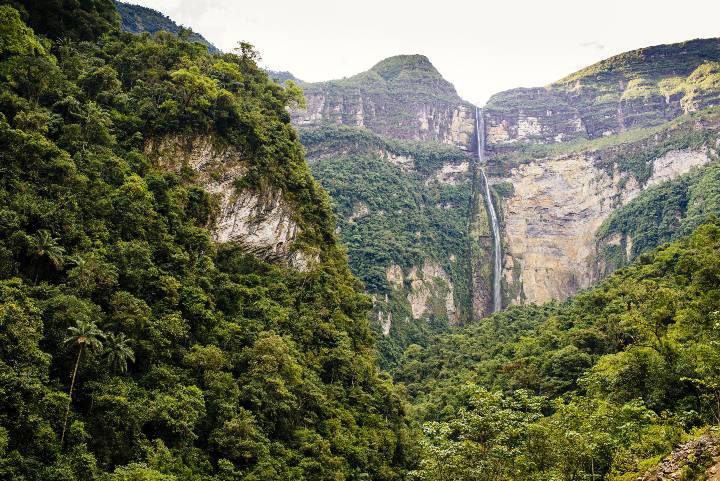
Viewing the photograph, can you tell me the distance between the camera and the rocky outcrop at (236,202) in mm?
41375

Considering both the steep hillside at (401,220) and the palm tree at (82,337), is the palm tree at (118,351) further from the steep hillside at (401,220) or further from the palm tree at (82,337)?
the steep hillside at (401,220)

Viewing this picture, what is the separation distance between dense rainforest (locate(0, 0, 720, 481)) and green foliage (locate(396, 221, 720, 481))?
0.14m

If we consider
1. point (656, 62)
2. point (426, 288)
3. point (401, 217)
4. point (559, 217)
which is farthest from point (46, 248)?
point (656, 62)

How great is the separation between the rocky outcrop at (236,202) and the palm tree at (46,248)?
1384cm

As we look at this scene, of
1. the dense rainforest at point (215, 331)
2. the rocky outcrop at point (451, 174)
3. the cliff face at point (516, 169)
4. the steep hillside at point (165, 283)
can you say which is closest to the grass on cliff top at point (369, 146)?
the cliff face at point (516, 169)

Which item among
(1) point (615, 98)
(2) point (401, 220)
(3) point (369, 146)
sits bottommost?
(2) point (401, 220)

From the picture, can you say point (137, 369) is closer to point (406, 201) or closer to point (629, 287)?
point (629, 287)

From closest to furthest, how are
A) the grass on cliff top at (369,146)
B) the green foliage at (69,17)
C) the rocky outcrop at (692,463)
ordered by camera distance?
the rocky outcrop at (692,463)
the green foliage at (69,17)
the grass on cliff top at (369,146)

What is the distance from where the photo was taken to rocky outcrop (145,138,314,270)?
41.4m

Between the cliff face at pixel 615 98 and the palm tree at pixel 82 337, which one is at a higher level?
the cliff face at pixel 615 98

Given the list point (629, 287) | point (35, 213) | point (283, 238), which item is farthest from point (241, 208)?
point (629, 287)

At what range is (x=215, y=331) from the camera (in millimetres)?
33594

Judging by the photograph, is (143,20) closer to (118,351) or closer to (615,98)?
(118,351)

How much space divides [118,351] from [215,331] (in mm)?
8115
